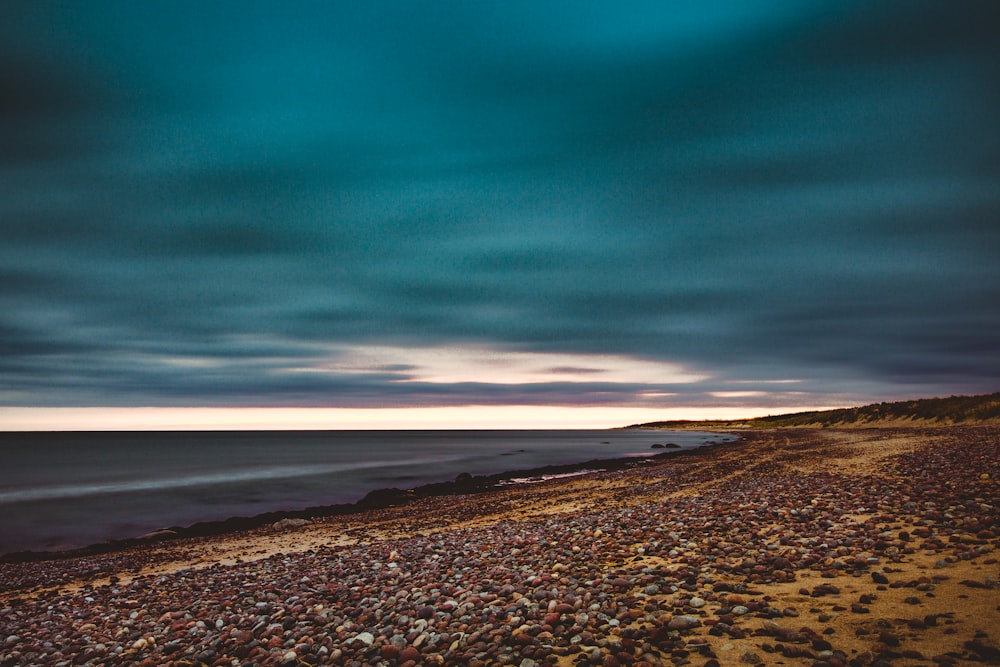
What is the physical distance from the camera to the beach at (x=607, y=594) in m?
6.14

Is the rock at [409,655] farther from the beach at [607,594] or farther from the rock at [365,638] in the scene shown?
the rock at [365,638]

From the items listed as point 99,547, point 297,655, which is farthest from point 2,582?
point 297,655

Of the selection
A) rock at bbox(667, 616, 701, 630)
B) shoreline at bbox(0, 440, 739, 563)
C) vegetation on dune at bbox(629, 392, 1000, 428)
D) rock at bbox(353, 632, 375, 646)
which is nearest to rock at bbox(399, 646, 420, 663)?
rock at bbox(353, 632, 375, 646)

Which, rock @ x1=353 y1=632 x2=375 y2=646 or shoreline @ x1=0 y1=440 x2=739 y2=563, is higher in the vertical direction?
rock @ x1=353 y1=632 x2=375 y2=646

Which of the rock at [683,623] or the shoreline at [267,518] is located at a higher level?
the rock at [683,623]

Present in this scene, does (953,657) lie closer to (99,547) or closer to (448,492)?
(99,547)

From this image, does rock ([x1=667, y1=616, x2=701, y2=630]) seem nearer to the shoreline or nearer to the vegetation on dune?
the shoreline

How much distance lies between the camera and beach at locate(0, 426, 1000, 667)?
242 inches

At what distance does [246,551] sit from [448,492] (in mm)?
18593

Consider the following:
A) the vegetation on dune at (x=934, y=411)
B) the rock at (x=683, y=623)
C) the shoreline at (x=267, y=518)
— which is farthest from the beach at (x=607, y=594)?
the vegetation on dune at (x=934, y=411)

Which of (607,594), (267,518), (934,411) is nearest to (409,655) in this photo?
(607,594)

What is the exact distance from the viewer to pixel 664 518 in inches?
564

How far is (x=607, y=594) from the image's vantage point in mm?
8148

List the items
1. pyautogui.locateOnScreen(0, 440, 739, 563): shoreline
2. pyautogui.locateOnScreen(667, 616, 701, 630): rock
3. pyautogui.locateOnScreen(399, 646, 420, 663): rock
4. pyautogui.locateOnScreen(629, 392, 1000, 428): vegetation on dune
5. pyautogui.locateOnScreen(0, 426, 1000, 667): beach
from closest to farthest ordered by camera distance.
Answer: pyautogui.locateOnScreen(0, 426, 1000, 667): beach → pyautogui.locateOnScreen(667, 616, 701, 630): rock → pyautogui.locateOnScreen(399, 646, 420, 663): rock → pyautogui.locateOnScreen(0, 440, 739, 563): shoreline → pyautogui.locateOnScreen(629, 392, 1000, 428): vegetation on dune
